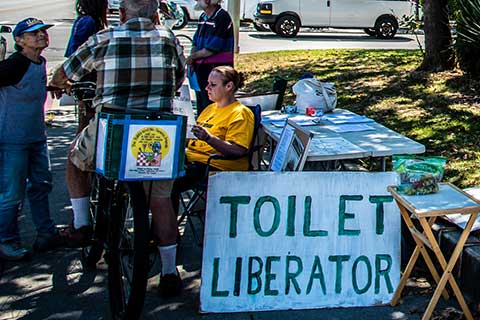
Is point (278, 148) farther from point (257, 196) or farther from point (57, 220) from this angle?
point (57, 220)

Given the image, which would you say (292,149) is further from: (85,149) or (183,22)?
(183,22)

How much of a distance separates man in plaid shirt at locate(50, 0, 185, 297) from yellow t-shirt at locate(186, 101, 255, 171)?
70 cm

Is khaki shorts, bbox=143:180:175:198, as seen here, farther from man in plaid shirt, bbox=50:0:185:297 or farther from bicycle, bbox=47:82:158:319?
bicycle, bbox=47:82:158:319

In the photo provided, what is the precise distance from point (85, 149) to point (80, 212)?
478 mm

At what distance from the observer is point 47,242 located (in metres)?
4.77

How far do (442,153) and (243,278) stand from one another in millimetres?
2904

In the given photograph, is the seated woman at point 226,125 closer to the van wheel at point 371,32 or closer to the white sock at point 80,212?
the white sock at point 80,212

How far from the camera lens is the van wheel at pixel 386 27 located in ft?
74.6

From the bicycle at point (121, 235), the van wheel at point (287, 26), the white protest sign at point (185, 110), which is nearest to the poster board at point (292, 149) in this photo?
the white protest sign at point (185, 110)

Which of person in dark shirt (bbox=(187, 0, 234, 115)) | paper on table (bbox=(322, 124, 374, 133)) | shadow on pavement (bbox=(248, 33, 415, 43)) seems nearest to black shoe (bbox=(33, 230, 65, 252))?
paper on table (bbox=(322, 124, 374, 133))

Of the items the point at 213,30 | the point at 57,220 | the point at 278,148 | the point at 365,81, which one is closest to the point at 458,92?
the point at 365,81

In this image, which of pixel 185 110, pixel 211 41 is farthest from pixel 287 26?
pixel 185 110

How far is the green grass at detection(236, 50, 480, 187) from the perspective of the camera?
6.40 meters

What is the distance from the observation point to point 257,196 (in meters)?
Result: 4.04
